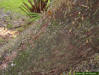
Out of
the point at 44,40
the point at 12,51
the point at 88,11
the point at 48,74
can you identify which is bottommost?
the point at 48,74

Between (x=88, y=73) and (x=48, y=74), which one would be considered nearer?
(x=88, y=73)

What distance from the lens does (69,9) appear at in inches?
82.4

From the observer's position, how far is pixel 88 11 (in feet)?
6.45

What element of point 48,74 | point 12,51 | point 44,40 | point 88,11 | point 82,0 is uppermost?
point 82,0

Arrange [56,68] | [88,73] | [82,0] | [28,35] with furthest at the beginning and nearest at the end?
[28,35] → [56,68] → [82,0] → [88,73]

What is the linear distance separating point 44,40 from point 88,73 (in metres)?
0.76

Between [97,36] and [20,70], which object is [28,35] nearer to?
[20,70]

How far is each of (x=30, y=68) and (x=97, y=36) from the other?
1.06 meters

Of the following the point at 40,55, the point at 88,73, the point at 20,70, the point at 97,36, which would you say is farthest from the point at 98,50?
the point at 20,70

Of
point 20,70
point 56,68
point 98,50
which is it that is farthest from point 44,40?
point 98,50

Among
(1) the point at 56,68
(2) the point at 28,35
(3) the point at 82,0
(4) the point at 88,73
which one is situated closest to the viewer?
(4) the point at 88,73

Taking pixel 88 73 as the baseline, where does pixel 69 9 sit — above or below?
above

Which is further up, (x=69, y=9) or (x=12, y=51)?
(x=69, y=9)

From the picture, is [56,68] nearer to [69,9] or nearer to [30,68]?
[30,68]
